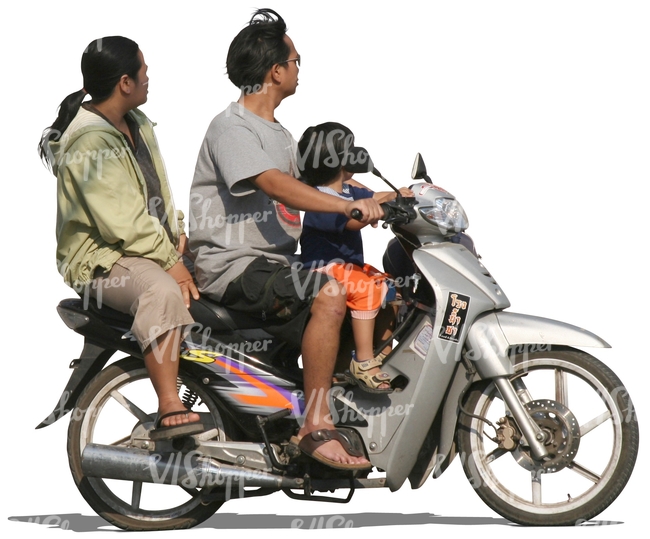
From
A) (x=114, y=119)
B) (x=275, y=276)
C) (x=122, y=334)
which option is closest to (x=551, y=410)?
(x=275, y=276)

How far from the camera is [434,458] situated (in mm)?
7504

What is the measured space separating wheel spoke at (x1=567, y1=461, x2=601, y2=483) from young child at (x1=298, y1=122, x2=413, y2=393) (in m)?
1.00

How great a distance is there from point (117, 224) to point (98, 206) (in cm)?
14

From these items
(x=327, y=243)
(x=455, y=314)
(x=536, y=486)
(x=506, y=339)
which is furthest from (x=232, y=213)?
(x=536, y=486)

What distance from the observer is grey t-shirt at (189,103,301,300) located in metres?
7.44

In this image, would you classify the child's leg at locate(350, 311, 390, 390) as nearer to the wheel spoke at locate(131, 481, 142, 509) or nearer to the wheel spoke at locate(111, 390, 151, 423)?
the wheel spoke at locate(111, 390, 151, 423)

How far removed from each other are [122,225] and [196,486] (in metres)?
1.41

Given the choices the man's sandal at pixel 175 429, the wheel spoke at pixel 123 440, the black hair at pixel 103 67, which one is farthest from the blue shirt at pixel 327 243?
the wheel spoke at pixel 123 440

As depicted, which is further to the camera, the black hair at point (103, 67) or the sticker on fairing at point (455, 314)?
the black hair at point (103, 67)

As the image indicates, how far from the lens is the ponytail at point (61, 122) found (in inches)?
303

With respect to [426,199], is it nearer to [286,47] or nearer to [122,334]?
A: [286,47]

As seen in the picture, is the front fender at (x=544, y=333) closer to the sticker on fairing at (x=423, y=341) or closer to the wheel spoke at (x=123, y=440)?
the sticker on fairing at (x=423, y=341)

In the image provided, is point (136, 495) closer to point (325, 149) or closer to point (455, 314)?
point (455, 314)

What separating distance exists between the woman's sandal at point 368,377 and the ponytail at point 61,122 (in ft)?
6.42
